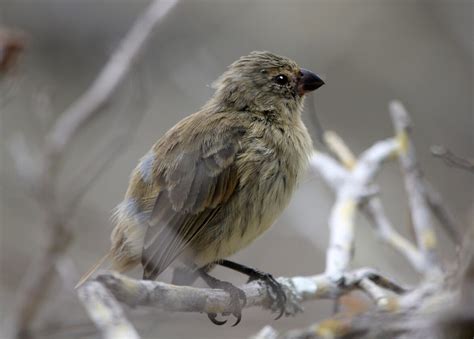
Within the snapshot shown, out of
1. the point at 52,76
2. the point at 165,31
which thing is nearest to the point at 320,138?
the point at 165,31

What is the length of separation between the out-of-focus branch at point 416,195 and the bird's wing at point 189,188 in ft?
3.48

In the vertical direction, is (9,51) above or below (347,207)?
above

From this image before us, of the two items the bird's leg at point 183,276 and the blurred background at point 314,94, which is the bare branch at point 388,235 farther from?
the blurred background at point 314,94

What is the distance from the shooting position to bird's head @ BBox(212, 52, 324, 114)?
15.2 feet

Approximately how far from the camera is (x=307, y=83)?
188 inches

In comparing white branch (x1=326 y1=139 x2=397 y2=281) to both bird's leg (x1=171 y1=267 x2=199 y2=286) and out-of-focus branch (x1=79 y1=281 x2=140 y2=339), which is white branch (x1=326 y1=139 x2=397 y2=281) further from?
out-of-focus branch (x1=79 y1=281 x2=140 y2=339)

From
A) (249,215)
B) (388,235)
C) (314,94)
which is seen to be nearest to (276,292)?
(249,215)

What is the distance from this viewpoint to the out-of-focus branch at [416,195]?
14.3 feet

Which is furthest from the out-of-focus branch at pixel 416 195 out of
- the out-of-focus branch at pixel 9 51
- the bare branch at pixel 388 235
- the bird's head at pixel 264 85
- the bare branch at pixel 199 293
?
the out-of-focus branch at pixel 9 51

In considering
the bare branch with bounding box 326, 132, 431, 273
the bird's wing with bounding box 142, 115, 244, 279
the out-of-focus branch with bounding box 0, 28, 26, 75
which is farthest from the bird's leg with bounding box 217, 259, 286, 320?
the out-of-focus branch with bounding box 0, 28, 26, 75

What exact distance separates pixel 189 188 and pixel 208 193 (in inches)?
4.1

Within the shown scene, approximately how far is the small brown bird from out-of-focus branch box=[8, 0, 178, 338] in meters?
0.42

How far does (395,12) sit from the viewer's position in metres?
9.02

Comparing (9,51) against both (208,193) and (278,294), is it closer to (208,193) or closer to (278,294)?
(208,193)
